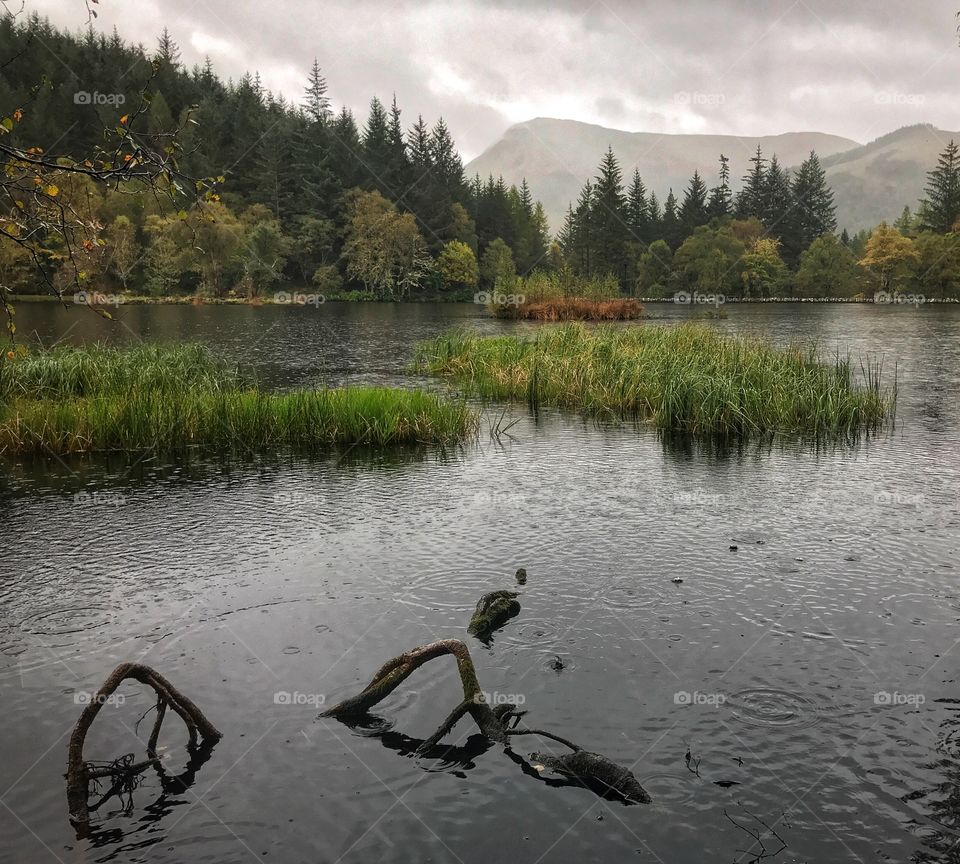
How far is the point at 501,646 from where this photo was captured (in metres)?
9.17

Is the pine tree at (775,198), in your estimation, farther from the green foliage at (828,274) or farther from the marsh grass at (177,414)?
the marsh grass at (177,414)

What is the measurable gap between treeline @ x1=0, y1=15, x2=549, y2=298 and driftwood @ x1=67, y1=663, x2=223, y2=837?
91.7m

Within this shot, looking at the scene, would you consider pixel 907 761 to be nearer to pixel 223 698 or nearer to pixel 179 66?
pixel 223 698

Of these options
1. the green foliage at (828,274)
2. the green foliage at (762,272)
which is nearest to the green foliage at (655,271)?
the green foliage at (762,272)

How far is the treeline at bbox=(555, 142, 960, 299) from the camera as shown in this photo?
4272 inches

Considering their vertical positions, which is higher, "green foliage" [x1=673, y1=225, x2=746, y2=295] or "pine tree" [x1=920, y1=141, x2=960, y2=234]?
"pine tree" [x1=920, y1=141, x2=960, y2=234]

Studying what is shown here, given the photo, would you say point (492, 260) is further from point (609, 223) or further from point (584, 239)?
point (609, 223)

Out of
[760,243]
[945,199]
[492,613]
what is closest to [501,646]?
[492,613]

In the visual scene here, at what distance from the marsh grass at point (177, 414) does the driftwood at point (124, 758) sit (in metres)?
12.9

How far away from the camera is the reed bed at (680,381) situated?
21.5m

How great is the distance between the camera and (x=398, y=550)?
→ 12.5 m

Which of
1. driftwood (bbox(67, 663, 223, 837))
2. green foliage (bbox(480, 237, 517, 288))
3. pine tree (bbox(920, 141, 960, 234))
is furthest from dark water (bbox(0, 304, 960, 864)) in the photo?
pine tree (bbox(920, 141, 960, 234))

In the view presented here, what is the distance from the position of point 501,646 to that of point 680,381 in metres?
14.6

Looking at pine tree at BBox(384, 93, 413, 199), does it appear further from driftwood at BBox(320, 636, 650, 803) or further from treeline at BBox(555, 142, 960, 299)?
driftwood at BBox(320, 636, 650, 803)
